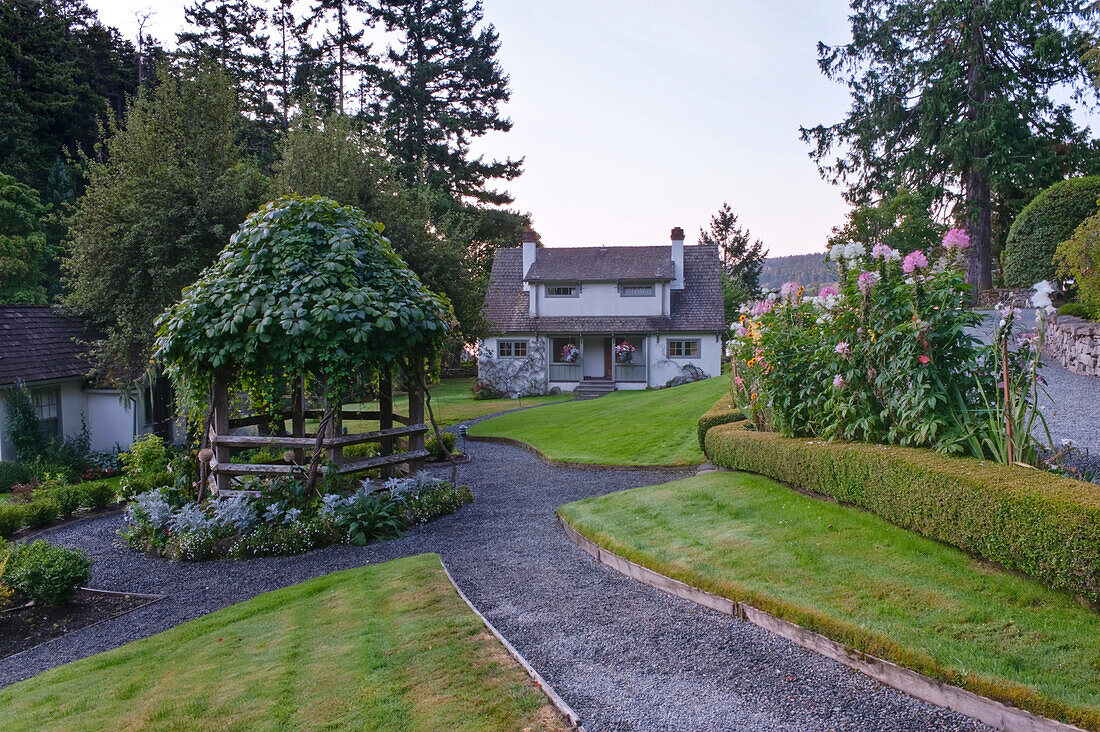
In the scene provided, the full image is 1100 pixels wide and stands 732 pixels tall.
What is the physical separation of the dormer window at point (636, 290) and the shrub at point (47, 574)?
25572mm

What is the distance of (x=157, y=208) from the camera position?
1336cm

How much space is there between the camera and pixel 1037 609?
4.32 m

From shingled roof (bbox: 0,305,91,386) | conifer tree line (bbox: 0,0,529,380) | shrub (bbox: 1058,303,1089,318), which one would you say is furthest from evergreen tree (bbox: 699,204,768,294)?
shingled roof (bbox: 0,305,91,386)

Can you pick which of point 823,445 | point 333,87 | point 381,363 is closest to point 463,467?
point 381,363

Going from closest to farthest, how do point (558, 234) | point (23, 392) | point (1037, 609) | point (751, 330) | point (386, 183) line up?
point (1037, 609) < point (751, 330) < point (23, 392) < point (386, 183) < point (558, 234)

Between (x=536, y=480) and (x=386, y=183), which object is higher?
(x=386, y=183)

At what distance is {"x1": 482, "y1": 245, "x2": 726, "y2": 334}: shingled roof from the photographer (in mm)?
29703

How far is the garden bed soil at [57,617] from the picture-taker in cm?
599

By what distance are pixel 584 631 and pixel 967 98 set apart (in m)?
31.1

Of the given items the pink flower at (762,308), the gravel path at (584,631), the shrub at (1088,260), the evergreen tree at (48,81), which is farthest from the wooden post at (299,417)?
the evergreen tree at (48,81)

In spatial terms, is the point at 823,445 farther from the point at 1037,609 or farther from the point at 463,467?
the point at 463,467

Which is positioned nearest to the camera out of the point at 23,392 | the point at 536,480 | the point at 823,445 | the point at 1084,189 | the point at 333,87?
the point at 823,445

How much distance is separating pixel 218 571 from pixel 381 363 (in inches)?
120

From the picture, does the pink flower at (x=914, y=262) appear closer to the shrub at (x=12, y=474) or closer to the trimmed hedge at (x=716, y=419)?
the trimmed hedge at (x=716, y=419)
